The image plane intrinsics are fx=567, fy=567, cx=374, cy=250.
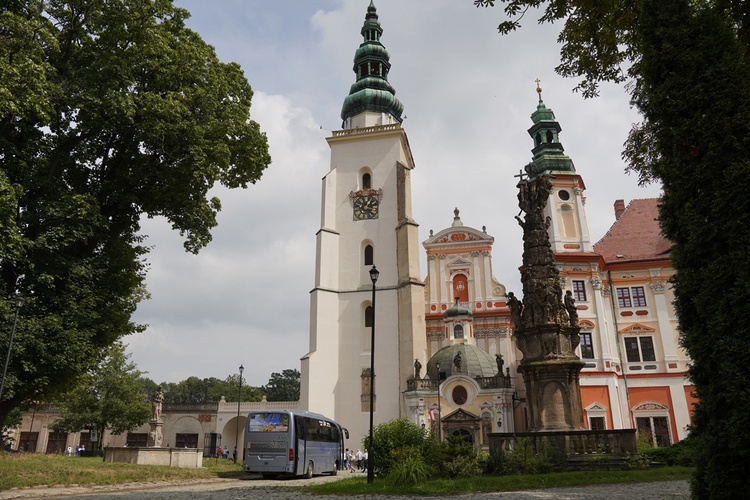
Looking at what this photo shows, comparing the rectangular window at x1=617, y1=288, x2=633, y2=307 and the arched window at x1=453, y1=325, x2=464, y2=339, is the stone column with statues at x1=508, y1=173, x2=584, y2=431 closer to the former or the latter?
the rectangular window at x1=617, y1=288, x2=633, y2=307

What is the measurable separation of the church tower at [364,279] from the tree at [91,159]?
1583cm

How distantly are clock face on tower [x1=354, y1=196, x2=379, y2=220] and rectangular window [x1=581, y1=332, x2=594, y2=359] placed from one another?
1513cm

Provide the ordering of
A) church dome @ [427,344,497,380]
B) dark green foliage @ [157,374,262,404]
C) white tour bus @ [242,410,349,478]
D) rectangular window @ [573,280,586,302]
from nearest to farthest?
white tour bus @ [242,410,349,478], rectangular window @ [573,280,586,302], church dome @ [427,344,497,380], dark green foliage @ [157,374,262,404]

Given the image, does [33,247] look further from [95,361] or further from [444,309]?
[444,309]

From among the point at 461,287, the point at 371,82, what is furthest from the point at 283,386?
the point at 371,82

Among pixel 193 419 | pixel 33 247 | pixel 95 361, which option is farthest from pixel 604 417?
pixel 193 419

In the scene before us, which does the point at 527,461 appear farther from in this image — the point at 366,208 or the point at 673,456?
the point at 366,208

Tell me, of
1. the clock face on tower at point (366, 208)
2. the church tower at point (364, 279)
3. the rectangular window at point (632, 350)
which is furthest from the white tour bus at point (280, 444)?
the rectangular window at point (632, 350)

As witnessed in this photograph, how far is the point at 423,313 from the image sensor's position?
110 ft

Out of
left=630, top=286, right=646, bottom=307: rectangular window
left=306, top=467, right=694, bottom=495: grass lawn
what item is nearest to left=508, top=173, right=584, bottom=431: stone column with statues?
left=306, top=467, right=694, bottom=495: grass lawn

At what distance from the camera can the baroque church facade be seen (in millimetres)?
33156

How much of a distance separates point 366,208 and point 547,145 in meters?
16.1

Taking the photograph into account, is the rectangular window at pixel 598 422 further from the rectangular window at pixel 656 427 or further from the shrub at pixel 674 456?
the shrub at pixel 674 456

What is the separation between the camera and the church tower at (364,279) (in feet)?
107
